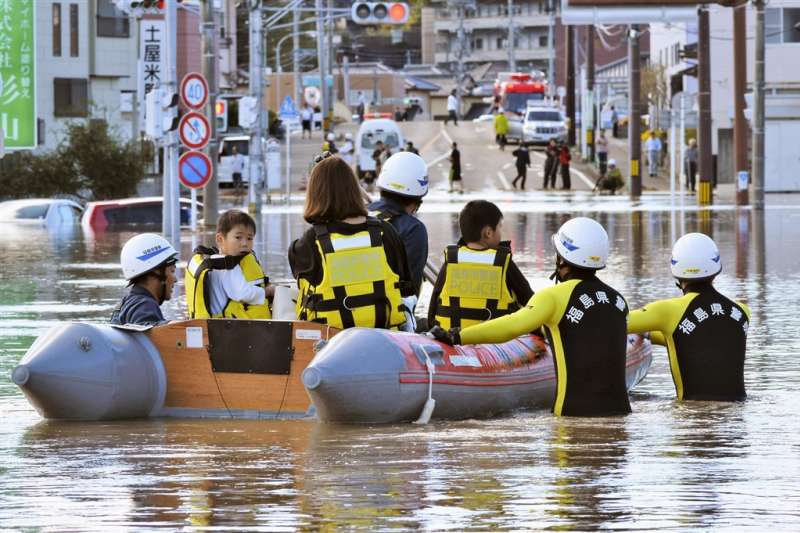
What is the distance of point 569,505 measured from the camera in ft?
24.6

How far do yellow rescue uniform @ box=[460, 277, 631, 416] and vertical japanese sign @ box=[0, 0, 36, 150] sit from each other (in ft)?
116

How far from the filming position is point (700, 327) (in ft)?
36.3

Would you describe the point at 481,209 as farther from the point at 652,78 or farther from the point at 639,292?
the point at 652,78

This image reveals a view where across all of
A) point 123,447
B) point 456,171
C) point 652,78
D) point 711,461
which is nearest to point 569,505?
point 711,461

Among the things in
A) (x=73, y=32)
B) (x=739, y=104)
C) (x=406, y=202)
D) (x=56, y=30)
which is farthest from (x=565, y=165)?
(x=406, y=202)

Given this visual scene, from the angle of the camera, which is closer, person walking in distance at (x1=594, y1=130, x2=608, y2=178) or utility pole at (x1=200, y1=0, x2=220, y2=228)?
utility pole at (x1=200, y1=0, x2=220, y2=228)

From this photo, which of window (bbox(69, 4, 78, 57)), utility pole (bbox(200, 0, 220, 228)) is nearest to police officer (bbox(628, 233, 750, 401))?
utility pole (bbox(200, 0, 220, 228))

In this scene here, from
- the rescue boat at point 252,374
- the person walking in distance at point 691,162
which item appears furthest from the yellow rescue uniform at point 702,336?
the person walking in distance at point 691,162

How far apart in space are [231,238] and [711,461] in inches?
145

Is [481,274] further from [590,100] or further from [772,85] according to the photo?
[590,100]

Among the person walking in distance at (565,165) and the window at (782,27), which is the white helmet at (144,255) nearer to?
the person walking in distance at (565,165)

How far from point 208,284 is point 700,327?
2976 mm

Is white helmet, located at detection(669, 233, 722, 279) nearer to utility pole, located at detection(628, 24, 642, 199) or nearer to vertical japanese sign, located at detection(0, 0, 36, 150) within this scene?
vertical japanese sign, located at detection(0, 0, 36, 150)

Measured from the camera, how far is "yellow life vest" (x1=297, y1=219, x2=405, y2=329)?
10.3 m
